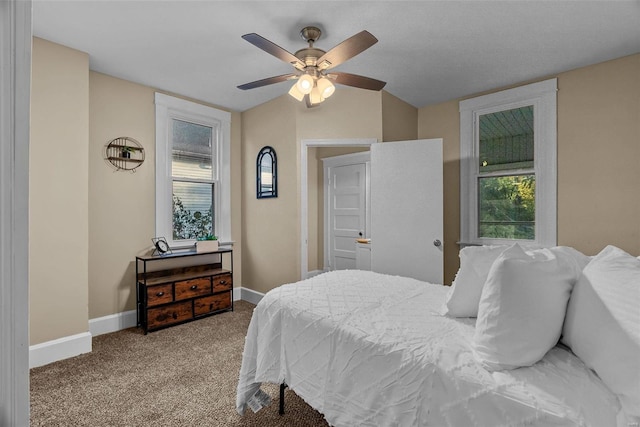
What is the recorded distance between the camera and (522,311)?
3.90 feet

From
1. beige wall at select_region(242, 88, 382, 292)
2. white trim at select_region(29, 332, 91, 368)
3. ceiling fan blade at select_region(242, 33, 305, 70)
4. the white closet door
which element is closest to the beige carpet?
white trim at select_region(29, 332, 91, 368)

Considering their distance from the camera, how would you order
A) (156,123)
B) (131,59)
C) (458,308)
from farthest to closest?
(156,123) < (131,59) < (458,308)

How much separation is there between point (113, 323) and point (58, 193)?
1484mm

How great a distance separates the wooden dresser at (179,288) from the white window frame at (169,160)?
28cm

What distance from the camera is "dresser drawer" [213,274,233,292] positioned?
378 centimetres

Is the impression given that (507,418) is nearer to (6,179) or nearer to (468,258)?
(468,258)

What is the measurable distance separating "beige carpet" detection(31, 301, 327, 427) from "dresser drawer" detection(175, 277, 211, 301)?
43 centimetres

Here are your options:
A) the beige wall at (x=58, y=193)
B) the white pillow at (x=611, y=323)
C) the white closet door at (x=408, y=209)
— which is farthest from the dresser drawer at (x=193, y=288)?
the white pillow at (x=611, y=323)

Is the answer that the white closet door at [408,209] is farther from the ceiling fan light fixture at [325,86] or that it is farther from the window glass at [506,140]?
the ceiling fan light fixture at [325,86]

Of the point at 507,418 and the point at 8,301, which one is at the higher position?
the point at 8,301

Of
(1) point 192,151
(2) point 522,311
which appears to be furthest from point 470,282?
(1) point 192,151

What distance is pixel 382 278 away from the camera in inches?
94.3

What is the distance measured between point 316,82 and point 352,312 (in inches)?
69.0

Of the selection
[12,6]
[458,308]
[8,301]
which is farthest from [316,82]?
[8,301]
